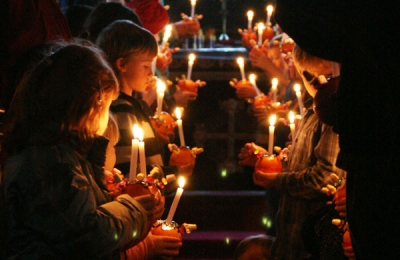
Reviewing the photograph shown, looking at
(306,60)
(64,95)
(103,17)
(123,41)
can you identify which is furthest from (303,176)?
(103,17)

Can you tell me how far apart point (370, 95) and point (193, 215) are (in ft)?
14.1

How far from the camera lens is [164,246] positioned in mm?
2689

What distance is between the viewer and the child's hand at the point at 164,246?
268cm

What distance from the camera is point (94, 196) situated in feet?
7.63

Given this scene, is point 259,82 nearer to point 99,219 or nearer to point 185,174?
point 185,174

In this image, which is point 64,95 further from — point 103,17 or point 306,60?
point 103,17

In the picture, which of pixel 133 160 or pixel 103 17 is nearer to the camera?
pixel 133 160

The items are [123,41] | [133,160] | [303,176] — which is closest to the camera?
[133,160]

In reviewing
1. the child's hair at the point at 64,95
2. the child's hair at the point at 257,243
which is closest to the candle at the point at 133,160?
the child's hair at the point at 64,95

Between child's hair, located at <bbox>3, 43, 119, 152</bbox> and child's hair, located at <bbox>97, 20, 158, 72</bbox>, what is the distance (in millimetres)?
1152

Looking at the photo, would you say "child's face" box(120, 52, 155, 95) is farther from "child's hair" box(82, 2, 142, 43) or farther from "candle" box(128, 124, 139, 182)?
"candle" box(128, 124, 139, 182)

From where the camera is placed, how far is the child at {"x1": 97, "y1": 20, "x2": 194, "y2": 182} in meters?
3.56

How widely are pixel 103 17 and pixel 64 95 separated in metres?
1.90

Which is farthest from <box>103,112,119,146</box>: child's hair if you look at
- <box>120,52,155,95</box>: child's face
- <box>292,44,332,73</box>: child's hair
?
<box>292,44,332,73</box>: child's hair
